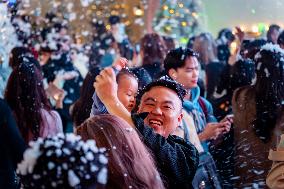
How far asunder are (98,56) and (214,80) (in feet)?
8.12

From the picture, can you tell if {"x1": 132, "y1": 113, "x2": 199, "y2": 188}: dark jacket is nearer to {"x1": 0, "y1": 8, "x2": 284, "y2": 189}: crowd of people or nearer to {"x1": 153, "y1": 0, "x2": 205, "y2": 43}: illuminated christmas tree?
{"x1": 0, "y1": 8, "x2": 284, "y2": 189}: crowd of people

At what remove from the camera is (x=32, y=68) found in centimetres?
321

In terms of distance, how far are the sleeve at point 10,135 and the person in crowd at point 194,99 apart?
1196 mm

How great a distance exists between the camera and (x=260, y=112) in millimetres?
3314

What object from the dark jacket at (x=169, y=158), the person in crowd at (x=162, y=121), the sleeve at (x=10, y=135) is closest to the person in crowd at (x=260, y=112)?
the person in crowd at (x=162, y=121)

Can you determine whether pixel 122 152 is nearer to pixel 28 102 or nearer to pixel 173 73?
pixel 28 102

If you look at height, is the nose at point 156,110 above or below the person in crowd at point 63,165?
below

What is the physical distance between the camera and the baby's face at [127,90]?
2969mm

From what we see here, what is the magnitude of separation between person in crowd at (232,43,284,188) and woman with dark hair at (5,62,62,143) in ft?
3.61

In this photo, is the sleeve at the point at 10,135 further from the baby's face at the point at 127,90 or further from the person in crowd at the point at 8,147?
the baby's face at the point at 127,90

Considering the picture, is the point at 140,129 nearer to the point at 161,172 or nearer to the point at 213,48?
the point at 161,172

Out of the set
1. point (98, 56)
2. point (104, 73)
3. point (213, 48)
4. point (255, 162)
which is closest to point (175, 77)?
point (255, 162)

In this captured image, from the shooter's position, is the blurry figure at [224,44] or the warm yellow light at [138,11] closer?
the blurry figure at [224,44]

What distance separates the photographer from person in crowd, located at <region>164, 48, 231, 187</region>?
3.25 meters
